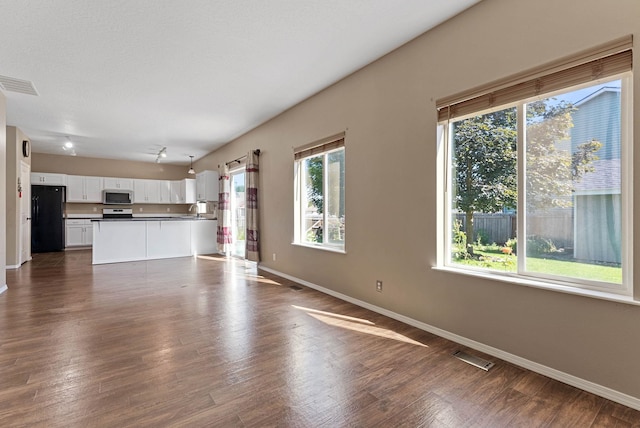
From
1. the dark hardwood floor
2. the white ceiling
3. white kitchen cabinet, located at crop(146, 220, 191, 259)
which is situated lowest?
the dark hardwood floor

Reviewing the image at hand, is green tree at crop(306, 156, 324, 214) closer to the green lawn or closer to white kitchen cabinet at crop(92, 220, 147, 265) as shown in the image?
the green lawn

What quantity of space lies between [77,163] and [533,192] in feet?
36.5

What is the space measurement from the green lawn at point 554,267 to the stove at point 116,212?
10004mm

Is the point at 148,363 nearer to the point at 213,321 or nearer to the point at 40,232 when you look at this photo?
the point at 213,321

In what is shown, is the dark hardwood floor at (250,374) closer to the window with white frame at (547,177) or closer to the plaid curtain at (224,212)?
the window with white frame at (547,177)

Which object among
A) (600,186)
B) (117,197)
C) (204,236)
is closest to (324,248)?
(600,186)

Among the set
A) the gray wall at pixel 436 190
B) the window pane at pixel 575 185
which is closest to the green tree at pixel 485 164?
the window pane at pixel 575 185

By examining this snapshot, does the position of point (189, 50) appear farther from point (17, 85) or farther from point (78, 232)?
point (78, 232)

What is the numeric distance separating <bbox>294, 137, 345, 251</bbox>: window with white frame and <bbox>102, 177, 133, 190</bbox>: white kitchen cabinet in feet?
23.8

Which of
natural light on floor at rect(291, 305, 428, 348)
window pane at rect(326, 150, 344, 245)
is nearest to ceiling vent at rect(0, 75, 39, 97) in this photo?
window pane at rect(326, 150, 344, 245)

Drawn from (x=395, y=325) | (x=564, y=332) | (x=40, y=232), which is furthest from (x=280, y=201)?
(x=40, y=232)

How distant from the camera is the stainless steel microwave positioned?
9109 millimetres

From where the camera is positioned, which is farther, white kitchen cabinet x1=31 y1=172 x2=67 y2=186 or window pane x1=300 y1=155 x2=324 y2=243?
white kitchen cabinet x1=31 y1=172 x2=67 y2=186

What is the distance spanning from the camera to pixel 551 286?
2057 millimetres
